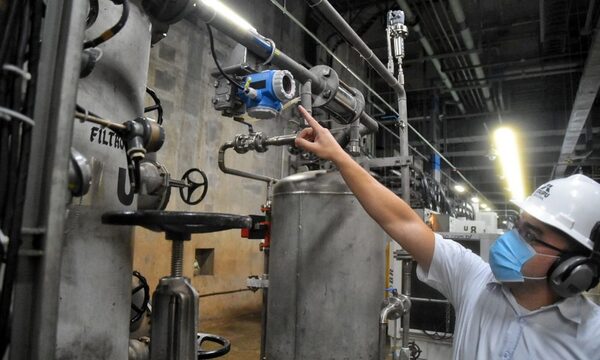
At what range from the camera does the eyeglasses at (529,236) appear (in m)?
1.02

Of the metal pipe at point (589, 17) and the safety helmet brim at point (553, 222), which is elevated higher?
the metal pipe at point (589, 17)

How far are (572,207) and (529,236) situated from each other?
0.39ft

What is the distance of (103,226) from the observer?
809 millimetres

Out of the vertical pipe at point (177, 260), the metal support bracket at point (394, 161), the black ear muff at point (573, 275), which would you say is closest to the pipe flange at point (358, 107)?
the metal support bracket at point (394, 161)

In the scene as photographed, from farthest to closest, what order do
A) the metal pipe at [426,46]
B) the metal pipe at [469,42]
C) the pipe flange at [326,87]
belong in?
the metal pipe at [426,46] → the metal pipe at [469,42] → the pipe flange at [326,87]

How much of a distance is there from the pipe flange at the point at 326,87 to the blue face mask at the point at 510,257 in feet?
2.93

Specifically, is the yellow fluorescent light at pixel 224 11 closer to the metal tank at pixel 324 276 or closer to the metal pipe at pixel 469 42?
the metal tank at pixel 324 276

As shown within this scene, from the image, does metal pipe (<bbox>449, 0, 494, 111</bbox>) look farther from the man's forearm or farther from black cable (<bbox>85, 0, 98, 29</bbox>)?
black cable (<bbox>85, 0, 98, 29</bbox>)

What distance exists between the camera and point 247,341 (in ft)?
12.0

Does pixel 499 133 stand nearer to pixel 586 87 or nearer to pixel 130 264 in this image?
pixel 586 87

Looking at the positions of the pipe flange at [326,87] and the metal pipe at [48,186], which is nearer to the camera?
the metal pipe at [48,186]

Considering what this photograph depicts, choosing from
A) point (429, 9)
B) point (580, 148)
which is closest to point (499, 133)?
point (429, 9)

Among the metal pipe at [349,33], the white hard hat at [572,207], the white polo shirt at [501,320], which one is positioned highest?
the metal pipe at [349,33]

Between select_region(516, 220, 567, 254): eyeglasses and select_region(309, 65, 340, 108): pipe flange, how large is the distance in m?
0.89
